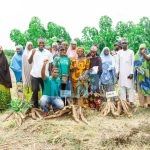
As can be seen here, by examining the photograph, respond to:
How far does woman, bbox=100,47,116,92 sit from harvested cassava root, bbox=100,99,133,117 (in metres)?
0.92

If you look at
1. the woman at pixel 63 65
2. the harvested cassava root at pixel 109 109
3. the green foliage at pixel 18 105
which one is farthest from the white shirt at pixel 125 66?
the green foliage at pixel 18 105

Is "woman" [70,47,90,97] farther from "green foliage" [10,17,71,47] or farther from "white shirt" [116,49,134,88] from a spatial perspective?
"green foliage" [10,17,71,47]

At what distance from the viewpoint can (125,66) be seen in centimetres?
1073

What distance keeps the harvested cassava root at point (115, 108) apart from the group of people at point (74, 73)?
562 millimetres

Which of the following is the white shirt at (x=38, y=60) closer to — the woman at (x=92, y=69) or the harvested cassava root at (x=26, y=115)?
the harvested cassava root at (x=26, y=115)

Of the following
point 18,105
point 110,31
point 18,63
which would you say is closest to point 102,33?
point 110,31

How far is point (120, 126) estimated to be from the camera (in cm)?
840

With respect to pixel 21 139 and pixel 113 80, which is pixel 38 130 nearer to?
pixel 21 139

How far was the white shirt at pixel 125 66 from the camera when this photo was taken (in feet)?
34.8

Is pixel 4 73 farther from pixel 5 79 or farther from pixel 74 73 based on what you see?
pixel 74 73

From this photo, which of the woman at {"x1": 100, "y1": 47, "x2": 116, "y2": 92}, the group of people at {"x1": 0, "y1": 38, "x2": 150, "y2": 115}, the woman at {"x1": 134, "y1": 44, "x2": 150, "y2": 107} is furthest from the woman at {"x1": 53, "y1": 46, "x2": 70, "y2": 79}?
the woman at {"x1": 134, "y1": 44, "x2": 150, "y2": 107}

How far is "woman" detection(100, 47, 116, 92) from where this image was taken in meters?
10.7

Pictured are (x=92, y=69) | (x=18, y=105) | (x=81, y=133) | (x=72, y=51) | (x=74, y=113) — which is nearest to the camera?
(x=81, y=133)

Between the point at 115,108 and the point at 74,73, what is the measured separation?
1.13m
